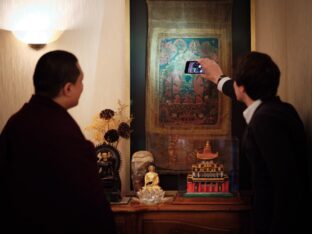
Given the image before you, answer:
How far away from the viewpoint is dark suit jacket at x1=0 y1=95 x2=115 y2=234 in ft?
5.32

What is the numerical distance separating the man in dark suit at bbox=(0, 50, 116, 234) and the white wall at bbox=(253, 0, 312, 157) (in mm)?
1156

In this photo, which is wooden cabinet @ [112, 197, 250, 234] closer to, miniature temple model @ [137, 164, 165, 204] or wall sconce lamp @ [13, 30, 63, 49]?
miniature temple model @ [137, 164, 165, 204]

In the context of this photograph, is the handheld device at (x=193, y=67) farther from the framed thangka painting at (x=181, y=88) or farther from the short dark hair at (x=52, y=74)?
the short dark hair at (x=52, y=74)

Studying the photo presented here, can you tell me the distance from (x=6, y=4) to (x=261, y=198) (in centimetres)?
200

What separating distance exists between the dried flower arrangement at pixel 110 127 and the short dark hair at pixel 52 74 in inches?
39.9

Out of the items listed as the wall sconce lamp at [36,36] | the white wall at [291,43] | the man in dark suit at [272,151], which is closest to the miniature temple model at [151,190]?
the man in dark suit at [272,151]

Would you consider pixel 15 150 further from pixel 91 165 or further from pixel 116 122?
pixel 116 122

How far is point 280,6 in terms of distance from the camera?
2.72 m

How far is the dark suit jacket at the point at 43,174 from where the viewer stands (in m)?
1.62

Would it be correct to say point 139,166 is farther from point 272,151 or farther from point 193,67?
point 272,151

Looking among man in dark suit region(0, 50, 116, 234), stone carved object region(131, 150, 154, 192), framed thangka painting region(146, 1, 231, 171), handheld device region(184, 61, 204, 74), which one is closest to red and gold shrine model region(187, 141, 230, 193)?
framed thangka painting region(146, 1, 231, 171)

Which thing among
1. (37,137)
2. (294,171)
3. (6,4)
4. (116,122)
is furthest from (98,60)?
(294,171)

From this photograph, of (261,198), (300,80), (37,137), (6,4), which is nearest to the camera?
(37,137)

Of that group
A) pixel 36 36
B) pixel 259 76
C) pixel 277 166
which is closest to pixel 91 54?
pixel 36 36
